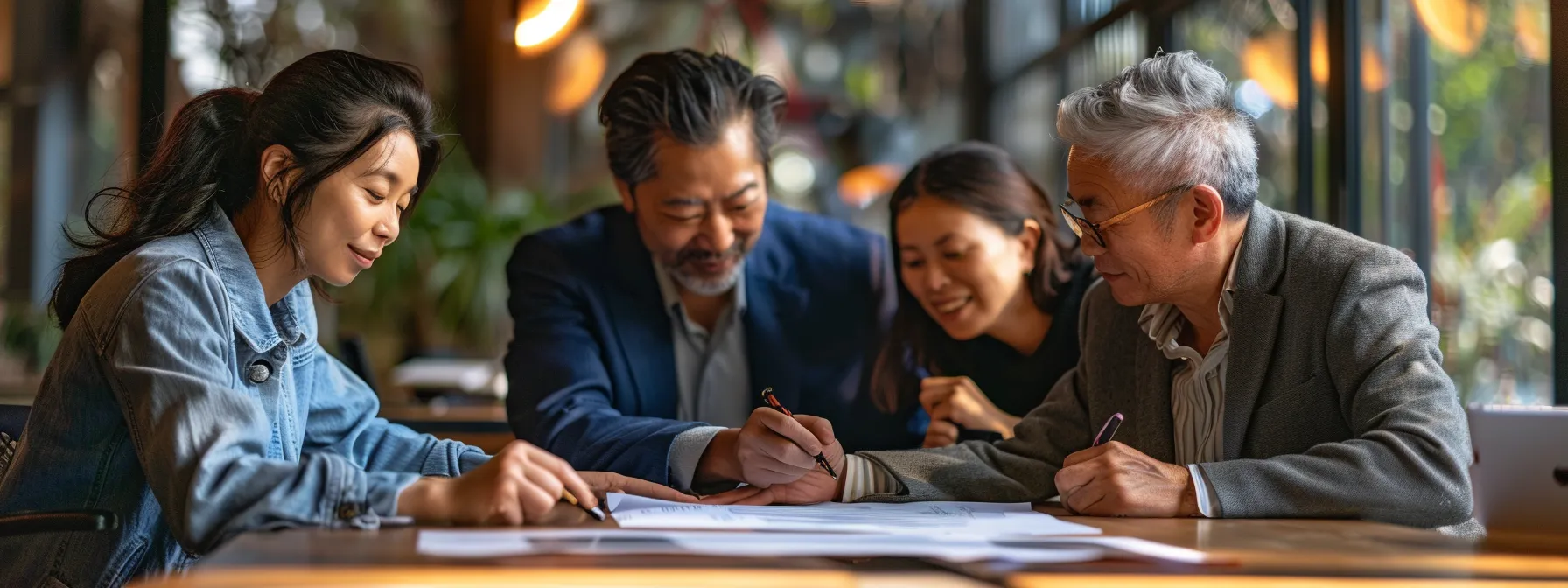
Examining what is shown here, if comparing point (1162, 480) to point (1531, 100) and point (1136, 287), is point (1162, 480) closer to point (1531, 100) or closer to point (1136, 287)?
point (1136, 287)

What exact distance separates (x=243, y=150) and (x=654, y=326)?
0.98 m

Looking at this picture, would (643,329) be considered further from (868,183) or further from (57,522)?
(868,183)

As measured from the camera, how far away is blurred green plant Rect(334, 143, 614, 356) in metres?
6.02

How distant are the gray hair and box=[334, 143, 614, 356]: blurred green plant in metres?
4.44

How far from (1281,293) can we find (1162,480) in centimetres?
33

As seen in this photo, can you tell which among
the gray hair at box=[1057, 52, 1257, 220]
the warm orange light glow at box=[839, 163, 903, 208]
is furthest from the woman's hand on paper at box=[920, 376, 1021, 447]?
the warm orange light glow at box=[839, 163, 903, 208]

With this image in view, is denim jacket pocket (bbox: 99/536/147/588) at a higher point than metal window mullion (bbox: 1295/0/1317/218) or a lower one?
lower

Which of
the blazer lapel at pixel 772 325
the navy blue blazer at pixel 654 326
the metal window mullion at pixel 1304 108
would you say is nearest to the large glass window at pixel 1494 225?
the metal window mullion at pixel 1304 108

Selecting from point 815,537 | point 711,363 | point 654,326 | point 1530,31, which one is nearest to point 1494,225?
point 1530,31

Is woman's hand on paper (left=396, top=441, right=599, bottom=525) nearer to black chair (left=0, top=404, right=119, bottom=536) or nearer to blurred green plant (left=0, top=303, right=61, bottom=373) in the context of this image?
black chair (left=0, top=404, right=119, bottom=536)

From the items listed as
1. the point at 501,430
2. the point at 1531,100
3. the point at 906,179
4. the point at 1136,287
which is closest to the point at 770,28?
the point at 1531,100

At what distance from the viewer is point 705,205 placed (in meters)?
2.42

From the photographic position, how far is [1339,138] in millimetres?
2664

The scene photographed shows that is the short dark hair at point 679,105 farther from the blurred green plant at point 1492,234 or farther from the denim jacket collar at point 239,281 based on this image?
the blurred green plant at point 1492,234
